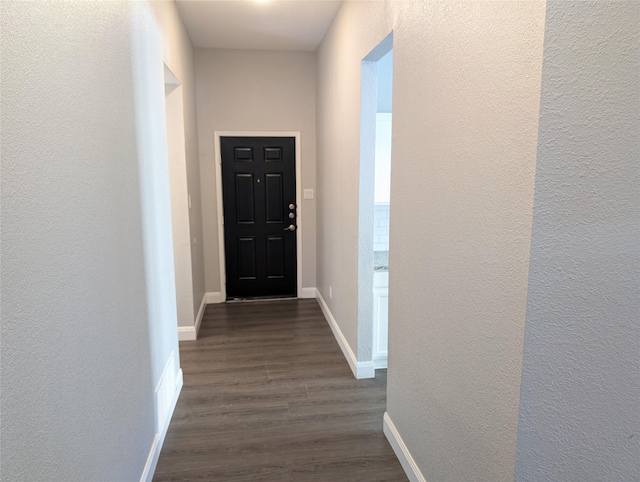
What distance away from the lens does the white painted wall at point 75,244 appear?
95 centimetres

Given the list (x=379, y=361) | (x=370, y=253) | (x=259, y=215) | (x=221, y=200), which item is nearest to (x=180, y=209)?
(x=221, y=200)

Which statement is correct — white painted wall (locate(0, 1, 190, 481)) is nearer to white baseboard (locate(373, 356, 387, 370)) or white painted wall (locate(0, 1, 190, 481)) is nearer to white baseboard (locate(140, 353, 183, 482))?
white baseboard (locate(140, 353, 183, 482))

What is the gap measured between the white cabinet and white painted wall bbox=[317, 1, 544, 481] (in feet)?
2.54

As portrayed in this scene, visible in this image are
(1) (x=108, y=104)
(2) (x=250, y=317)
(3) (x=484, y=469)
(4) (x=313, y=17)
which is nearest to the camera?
(3) (x=484, y=469)

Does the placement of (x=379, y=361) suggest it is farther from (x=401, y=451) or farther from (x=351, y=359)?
(x=401, y=451)

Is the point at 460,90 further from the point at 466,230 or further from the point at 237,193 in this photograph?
the point at 237,193

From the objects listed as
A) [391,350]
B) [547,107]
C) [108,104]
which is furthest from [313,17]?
[547,107]

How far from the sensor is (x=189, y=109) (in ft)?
13.1

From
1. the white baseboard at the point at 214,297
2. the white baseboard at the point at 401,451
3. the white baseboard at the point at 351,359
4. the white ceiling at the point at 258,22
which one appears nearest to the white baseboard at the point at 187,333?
the white baseboard at the point at 214,297

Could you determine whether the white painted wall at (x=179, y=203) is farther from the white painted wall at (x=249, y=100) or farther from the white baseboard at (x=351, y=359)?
the white baseboard at (x=351, y=359)

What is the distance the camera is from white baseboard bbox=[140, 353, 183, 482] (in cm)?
205

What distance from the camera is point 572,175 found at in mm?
1101

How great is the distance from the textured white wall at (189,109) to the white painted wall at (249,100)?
0.15 metres

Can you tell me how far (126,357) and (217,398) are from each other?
3.98ft
